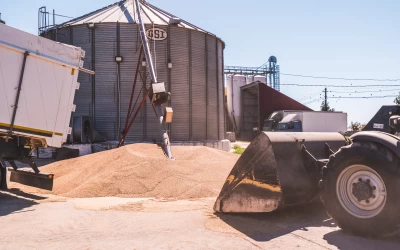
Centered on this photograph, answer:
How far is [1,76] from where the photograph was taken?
808 cm

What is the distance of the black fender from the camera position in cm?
448

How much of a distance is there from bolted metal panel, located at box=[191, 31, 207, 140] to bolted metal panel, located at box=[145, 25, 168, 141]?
6.04 ft

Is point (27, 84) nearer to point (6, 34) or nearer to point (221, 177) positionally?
point (6, 34)

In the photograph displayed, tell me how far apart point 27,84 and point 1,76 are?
1.92ft

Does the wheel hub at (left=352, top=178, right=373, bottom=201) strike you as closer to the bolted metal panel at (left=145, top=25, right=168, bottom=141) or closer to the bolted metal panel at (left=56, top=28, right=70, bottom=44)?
the bolted metal panel at (left=145, top=25, right=168, bottom=141)

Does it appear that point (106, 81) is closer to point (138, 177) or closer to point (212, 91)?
point (212, 91)

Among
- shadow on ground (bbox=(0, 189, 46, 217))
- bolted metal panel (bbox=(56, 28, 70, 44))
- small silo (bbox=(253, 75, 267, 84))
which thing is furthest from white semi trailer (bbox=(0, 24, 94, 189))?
small silo (bbox=(253, 75, 267, 84))

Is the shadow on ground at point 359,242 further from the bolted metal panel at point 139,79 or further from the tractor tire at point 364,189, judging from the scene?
the bolted metal panel at point 139,79

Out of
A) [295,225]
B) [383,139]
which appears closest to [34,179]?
[295,225]

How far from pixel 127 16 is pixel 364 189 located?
67.1ft

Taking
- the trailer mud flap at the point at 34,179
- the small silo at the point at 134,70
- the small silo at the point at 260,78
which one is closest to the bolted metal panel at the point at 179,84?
the small silo at the point at 134,70

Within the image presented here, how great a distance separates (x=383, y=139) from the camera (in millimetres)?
4617

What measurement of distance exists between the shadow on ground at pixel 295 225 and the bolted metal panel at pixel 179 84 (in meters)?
15.8

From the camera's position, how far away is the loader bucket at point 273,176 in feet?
18.3
